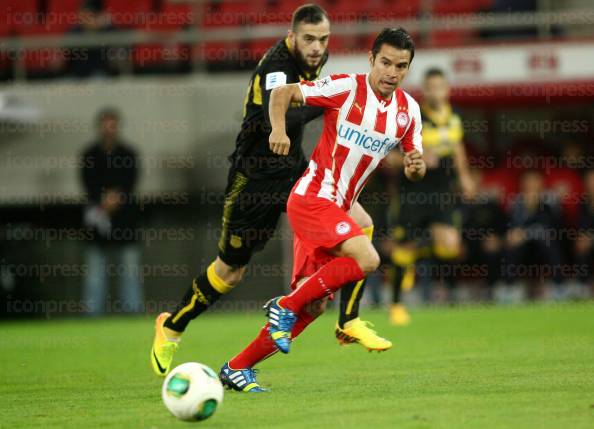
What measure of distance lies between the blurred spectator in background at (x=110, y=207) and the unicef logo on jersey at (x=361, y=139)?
799 centimetres

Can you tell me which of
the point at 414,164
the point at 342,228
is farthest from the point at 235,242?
the point at 414,164

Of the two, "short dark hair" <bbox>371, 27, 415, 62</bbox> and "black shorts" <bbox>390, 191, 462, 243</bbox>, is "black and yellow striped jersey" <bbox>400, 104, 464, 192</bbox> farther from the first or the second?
"short dark hair" <bbox>371, 27, 415, 62</bbox>

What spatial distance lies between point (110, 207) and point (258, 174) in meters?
7.08

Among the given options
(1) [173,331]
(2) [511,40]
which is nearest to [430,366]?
A: (1) [173,331]

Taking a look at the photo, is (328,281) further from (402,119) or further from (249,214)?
(249,214)

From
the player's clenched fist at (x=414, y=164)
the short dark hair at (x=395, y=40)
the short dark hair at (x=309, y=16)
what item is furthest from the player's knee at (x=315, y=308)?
the short dark hair at (x=309, y=16)

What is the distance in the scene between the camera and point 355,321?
272 inches

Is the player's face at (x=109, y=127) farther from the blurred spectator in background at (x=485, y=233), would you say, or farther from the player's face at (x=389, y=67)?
the player's face at (x=389, y=67)

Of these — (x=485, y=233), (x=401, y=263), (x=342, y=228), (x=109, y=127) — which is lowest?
(x=485, y=233)

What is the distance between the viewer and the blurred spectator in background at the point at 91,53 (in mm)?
15672

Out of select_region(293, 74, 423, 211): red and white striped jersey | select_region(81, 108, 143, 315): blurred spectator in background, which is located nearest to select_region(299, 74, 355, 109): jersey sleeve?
select_region(293, 74, 423, 211): red and white striped jersey

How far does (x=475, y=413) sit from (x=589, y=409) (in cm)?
55

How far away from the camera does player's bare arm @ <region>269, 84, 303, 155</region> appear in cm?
618

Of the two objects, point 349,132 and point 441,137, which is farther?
point 441,137
